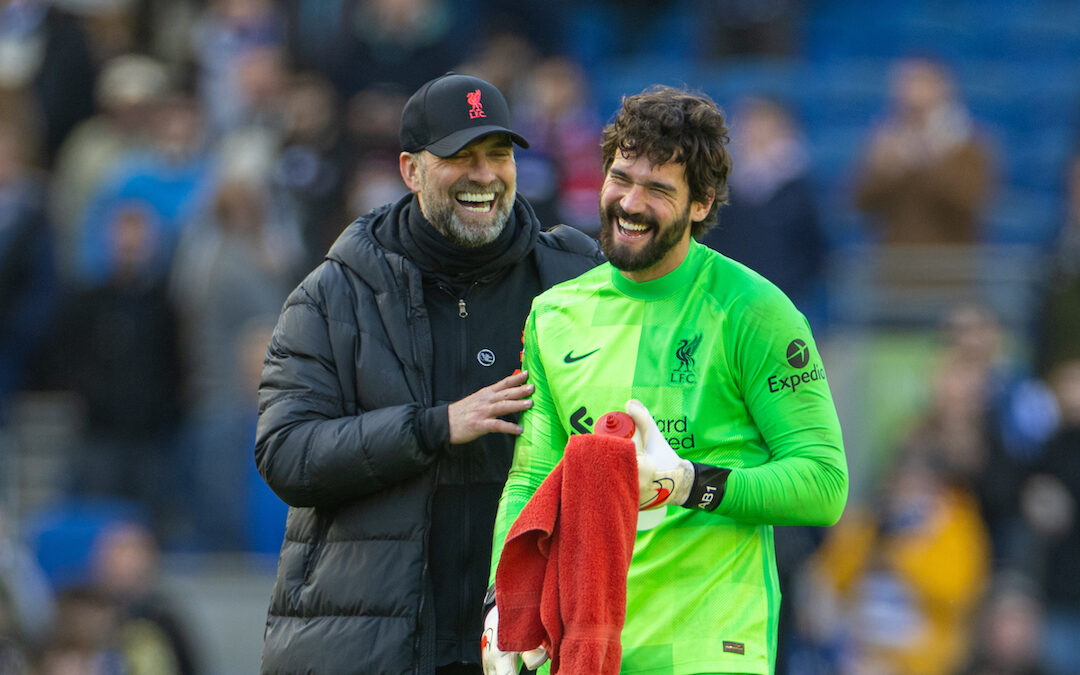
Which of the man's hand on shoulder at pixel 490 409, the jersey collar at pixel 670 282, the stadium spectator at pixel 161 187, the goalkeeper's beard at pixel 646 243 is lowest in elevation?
the man's hand on shoulder at pixel 490 409

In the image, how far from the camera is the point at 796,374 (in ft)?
13.2

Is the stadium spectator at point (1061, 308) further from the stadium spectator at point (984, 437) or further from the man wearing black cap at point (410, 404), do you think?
the man wearing black cap at point (410, 404)

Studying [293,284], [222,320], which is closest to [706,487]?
[293,284]

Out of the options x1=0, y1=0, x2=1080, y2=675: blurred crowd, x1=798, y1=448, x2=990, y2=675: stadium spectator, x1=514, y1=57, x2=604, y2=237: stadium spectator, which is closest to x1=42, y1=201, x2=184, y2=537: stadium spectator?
x1=0, y1=0, x2=1080, y2=675: blurred crowd

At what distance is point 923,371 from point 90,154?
540 cm

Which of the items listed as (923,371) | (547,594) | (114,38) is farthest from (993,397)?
(114,38)

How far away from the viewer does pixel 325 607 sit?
467 cm

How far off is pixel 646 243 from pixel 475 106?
35.6 inches

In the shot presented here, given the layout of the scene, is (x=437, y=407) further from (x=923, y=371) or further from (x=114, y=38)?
(x=114, y=38)

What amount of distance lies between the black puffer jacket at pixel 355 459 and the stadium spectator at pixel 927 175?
5.71 meters

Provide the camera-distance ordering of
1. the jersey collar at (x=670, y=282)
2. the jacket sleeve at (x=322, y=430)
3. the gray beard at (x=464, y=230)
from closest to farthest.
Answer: the jersey collar at (x=670, y=282), the jacket sleeve at (x=322, y=430), the gray beard at (x=464, y=230)

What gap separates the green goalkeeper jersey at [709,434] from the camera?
157 inches

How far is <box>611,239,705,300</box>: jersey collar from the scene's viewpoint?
13.9 ft

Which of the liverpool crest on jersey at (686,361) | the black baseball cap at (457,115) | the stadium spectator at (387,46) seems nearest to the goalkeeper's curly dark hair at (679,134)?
the liverpool crest on jersey at (686,361)
